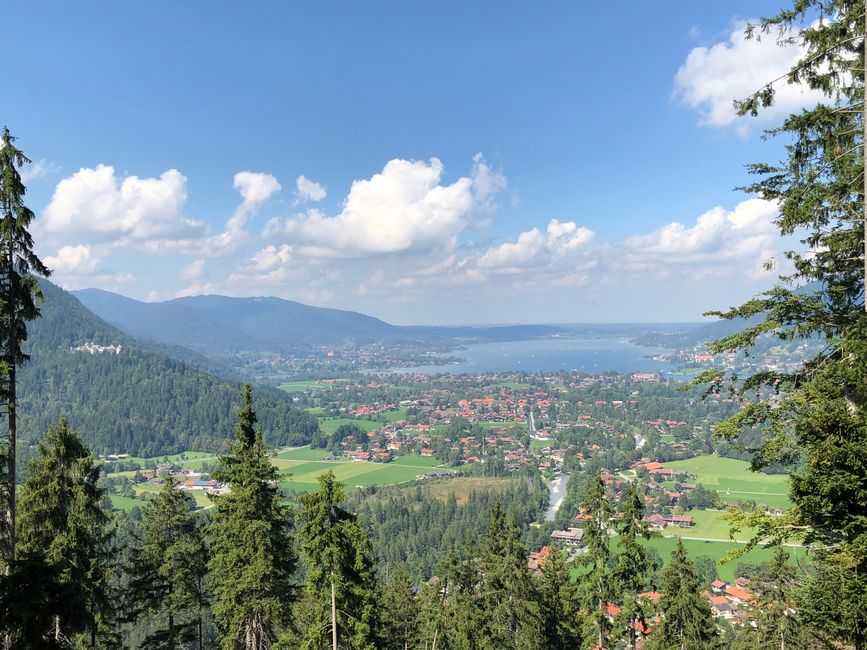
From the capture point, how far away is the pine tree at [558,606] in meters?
21.2

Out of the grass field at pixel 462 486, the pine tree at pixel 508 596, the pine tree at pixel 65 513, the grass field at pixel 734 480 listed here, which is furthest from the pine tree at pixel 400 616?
the grass field at pixel 462 486

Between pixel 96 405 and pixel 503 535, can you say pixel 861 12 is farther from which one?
pixel 96 405

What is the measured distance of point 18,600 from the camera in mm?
6340

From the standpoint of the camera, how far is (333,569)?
456 inches

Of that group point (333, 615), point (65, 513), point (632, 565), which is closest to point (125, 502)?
point (65, 513)

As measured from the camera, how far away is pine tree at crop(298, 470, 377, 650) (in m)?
11.6

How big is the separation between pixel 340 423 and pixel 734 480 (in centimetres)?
11472

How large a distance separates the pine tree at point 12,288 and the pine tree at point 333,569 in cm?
609

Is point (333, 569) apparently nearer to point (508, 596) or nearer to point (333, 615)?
point (333, 615)

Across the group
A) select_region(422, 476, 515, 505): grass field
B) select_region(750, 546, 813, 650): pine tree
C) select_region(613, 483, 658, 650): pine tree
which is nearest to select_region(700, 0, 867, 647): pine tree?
select_region(613, 483, 658, 650): pine tree

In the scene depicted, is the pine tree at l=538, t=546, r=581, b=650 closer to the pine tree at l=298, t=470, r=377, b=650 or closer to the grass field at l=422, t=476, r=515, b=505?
the pine tree at l=298, t=470, r=377, b=650

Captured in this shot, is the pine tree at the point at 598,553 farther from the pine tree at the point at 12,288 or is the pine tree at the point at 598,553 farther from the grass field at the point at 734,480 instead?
the grass field at the point at 734,480

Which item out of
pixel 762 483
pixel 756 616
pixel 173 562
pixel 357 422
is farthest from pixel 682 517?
pixel 357 422

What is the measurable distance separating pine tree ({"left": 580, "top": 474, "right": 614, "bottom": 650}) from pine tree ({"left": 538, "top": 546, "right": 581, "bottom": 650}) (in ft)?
15.2
